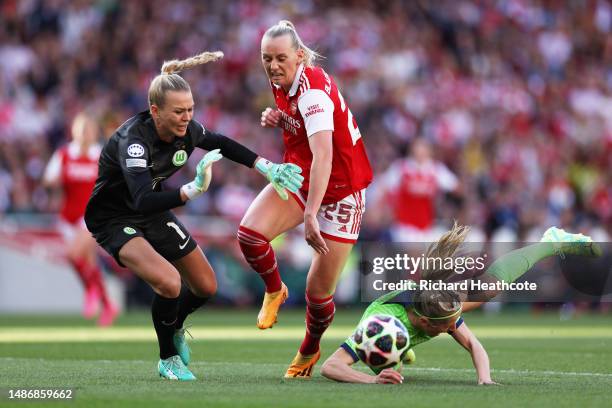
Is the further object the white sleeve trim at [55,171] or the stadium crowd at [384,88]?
the stadium crowd at [384,88]

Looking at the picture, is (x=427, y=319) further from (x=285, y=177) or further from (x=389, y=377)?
(x=285, y=177)

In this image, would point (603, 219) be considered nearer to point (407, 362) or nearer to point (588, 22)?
point (588, 22)

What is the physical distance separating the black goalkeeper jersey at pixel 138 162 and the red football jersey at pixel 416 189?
31.9 ft

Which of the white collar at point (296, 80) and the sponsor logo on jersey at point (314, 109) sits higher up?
the white collar at point (296, 80)

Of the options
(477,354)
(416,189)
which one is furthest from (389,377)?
(416,189)

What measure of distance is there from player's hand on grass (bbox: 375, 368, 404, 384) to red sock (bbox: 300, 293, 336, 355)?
2.83ft

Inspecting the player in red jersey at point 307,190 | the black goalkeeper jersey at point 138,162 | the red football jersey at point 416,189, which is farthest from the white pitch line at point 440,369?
the red football jersey at point 416,189

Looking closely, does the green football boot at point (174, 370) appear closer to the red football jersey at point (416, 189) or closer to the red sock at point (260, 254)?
the red sock at point (260, 254)

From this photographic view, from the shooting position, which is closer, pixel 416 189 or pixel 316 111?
pixel 316 111

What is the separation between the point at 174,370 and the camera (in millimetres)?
8148

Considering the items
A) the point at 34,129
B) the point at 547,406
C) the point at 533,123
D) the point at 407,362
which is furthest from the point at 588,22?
the point at 547,406

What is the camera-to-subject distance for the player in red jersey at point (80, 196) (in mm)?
14781

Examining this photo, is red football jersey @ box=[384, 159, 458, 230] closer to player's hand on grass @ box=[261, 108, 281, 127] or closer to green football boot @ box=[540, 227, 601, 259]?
green football boot @ box=[540, 227, 601, 259]

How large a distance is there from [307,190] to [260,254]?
1.88ft
